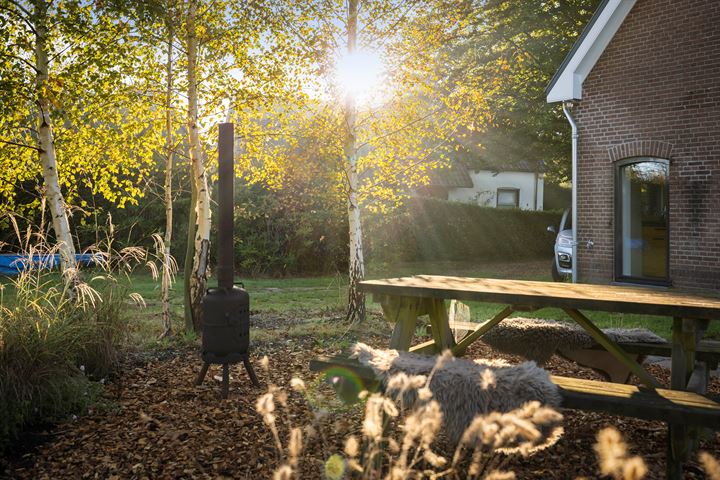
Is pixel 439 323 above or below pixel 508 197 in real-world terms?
below

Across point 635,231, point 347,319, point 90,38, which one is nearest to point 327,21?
point 90,38

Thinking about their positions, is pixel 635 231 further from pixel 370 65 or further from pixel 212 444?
pixel 212 444

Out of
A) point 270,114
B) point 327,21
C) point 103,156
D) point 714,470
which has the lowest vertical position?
point 714,470

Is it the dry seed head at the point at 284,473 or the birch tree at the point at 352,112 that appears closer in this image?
the dry seed head at the point at 284,473

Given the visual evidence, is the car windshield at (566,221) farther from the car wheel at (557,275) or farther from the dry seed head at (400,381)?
the dry seed head at (400,381)

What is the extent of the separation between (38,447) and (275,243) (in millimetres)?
12454

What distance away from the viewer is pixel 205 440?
162 inches

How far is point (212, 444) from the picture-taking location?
4.05 metres

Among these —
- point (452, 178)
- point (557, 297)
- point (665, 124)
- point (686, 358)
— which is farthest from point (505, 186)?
point (557, 297)

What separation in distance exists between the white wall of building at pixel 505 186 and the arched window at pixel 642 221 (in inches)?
742

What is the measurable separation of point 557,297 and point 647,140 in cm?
833

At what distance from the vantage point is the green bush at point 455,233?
17703 millimetres

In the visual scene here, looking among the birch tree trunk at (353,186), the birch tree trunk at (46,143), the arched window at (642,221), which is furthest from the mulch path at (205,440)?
the arched window at (642,221)

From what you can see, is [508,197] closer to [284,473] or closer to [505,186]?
[505,186]
